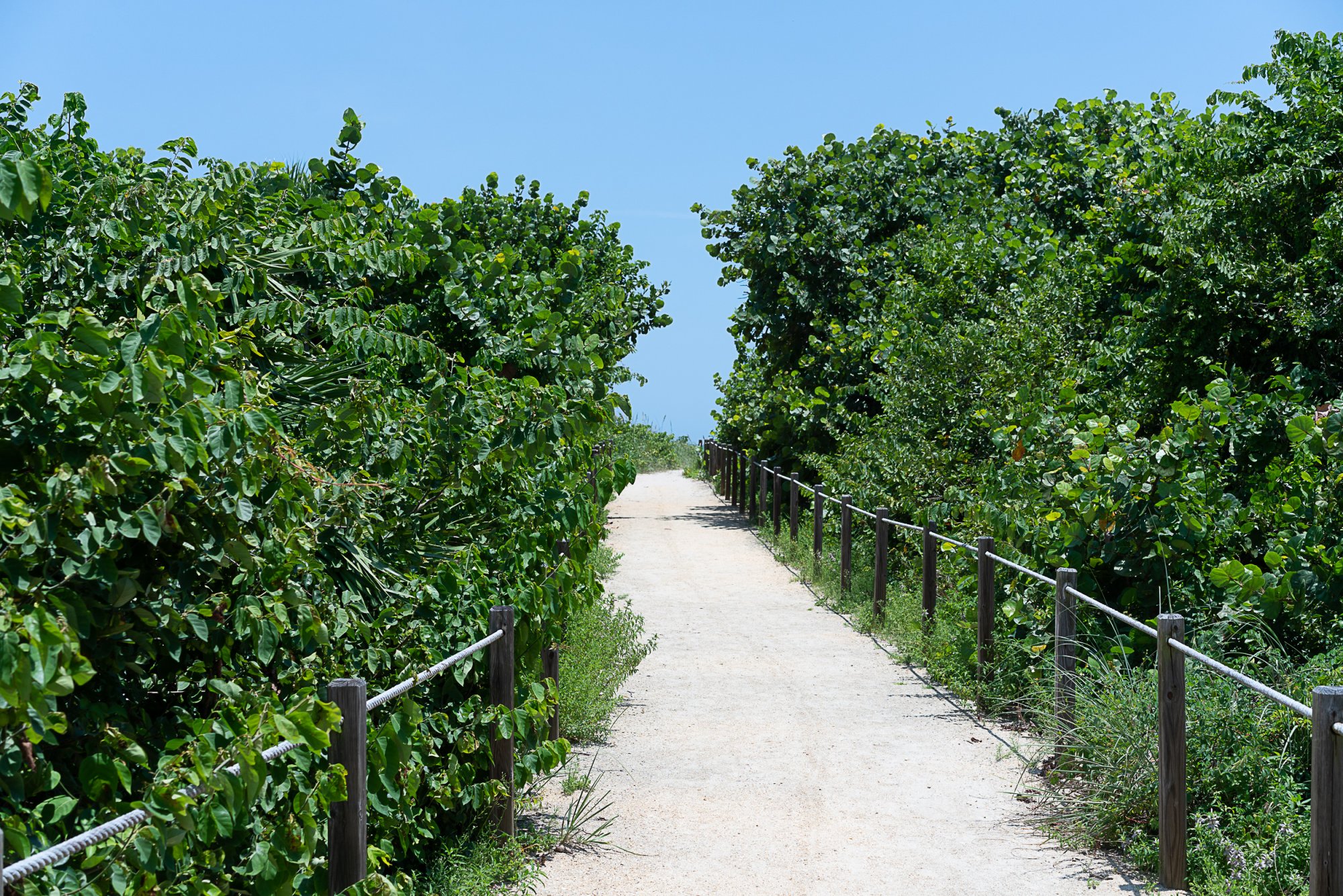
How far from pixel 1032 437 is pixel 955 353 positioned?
166 inches

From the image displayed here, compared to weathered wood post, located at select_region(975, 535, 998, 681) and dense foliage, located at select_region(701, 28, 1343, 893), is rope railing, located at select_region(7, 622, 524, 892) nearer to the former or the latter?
dense foliage, located at select_region(701, 28, 1343, 893)

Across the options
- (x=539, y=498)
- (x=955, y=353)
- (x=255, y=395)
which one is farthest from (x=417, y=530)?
(x=955, y=353)

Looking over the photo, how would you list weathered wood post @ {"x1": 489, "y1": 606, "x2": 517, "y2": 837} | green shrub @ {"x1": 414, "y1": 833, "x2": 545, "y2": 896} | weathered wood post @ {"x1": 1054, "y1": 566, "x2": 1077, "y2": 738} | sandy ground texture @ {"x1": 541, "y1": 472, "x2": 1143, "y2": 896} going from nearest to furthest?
green shrub @ {"x1": 414, "y1": 833, "x2": 545, "y2": 896} < weathered wood post @ {"x1": 489, "y1": 606, "x2": 517, "y2": 837} < sandy ground texture @ {"x1": 541, "y1": 472, "x2": 1143, "y2": 896} < weathered wood post @ {"x1": 1054, "y1": 566, "x2": 1077, "y2": 738}

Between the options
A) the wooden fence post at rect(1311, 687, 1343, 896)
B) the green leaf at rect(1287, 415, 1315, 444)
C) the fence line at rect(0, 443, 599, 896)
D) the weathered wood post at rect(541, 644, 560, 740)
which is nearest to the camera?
the fence line at rect(0, 443, 599, 896)

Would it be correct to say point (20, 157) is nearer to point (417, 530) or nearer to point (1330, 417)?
point (417, 530)

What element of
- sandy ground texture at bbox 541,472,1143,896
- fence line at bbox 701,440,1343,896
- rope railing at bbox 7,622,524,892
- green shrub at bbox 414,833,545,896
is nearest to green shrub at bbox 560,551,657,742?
sandy ground texture at bbox 541,472,1143,896

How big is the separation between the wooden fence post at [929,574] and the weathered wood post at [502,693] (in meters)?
5.56

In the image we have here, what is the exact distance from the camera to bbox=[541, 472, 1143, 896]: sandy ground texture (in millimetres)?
5391

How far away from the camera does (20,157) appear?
9.55 ft

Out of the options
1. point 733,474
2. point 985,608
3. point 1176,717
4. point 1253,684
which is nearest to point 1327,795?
point 1253,684

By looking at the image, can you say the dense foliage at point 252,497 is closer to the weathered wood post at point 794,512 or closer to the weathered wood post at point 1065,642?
the weathered wood post at point 1065,642

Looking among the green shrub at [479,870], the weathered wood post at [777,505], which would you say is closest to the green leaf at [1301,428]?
A: the green shrub at [479,870]

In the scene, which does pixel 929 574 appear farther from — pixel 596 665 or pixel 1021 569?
pixel 596 665

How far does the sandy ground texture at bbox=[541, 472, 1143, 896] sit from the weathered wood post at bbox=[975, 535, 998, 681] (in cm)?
41
